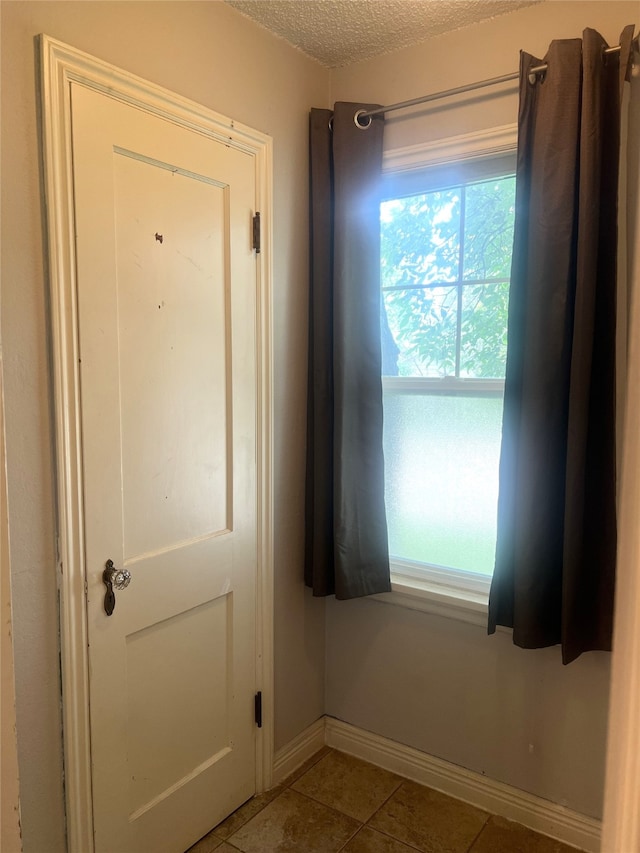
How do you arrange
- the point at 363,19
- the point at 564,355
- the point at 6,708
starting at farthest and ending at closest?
1. the point at 363,19
2. the point at 564,355
3. the point at 6,708

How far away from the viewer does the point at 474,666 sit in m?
2.01

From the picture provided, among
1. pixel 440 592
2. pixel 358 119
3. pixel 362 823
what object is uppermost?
pixel 358 119

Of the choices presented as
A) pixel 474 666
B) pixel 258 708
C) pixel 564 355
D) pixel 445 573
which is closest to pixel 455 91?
pixel 564 355

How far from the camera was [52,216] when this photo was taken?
1342 mm

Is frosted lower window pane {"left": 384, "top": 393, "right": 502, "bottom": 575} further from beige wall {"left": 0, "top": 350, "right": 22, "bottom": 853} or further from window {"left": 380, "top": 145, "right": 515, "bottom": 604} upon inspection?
beige wall {"left": 0, "top": 350, "right": 22, "bottom": 853}

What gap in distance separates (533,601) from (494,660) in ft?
1.26

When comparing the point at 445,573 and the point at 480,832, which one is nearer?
the point at 480,832

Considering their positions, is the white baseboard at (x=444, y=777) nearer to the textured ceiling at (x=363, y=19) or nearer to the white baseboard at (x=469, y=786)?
the white baseboard at (x=469, y=786)

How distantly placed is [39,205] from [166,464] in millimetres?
712

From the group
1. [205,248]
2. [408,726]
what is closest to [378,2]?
[205,248]

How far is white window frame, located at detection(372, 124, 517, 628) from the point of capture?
72.7 inches

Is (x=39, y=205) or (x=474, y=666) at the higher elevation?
(x=39, y=205)

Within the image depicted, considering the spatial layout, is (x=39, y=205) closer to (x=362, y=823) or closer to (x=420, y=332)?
(x=420, y=332)

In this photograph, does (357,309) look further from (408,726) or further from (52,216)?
(408,726)
